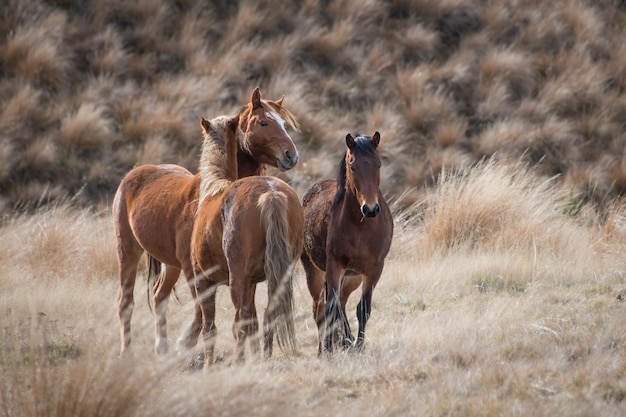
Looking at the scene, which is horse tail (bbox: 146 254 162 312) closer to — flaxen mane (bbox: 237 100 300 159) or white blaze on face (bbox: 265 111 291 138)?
flaxen mane (bbox: 237 100 300 159)

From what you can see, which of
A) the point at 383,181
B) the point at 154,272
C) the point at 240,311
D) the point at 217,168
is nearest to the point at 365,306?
the point at 240,311

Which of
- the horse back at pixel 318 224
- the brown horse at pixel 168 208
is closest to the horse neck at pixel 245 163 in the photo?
the brown horse at pixel 168 208

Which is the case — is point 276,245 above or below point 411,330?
above

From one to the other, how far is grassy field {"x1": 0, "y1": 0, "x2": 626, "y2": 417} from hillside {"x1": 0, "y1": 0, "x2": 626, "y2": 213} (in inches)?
1.6

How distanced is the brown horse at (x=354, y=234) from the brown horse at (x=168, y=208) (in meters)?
0.60

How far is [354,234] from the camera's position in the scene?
618cm

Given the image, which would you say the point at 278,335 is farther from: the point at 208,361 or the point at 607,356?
the point at 607,356

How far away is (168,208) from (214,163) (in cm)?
57

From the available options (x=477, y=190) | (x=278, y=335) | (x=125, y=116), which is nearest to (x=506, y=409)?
(x=278, y=335)

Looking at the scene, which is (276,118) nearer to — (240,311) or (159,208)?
(159,208)

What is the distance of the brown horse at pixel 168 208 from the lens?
6.24 metres

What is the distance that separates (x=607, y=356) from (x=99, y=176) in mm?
9070

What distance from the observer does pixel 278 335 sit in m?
5.45

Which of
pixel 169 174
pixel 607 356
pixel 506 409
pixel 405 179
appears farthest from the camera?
pixel 405 179
